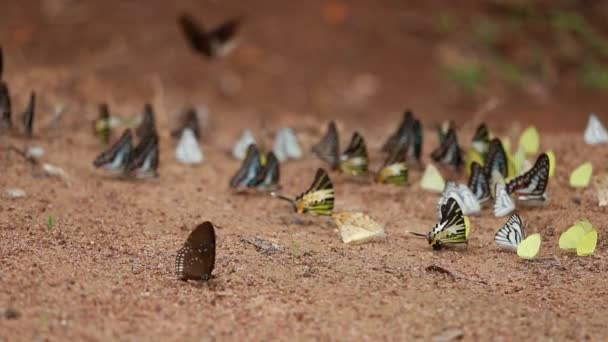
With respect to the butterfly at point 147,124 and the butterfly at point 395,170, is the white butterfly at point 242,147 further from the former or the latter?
the butterfly at point 395,170

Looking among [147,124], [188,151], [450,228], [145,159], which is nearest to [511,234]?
[450,228]

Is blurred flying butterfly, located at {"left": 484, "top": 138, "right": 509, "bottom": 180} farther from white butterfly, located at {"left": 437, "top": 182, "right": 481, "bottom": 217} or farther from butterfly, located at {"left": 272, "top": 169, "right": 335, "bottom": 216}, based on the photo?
butterfly, located at {"left": 272, "top": 169, "right": 335, "bottom": 216}

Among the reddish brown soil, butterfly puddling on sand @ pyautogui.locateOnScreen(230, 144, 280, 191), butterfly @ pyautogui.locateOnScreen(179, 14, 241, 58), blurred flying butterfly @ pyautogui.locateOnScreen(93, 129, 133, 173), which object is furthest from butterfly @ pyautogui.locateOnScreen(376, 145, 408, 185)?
butterfly @ pyautogui.locateOnScreen(179, 14, 241, 58)

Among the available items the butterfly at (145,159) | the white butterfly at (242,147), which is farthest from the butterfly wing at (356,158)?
the butterfly at (145,159)

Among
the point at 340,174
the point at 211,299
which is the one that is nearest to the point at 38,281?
the point at 211,299

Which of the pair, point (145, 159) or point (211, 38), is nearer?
point (145, 159)

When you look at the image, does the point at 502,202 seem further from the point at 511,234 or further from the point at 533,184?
the point at 511,234

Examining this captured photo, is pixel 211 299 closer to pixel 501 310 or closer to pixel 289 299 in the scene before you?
pixel 289 299
